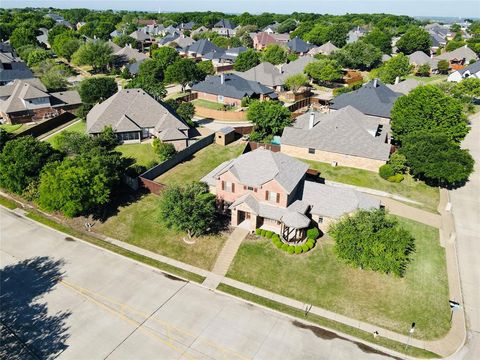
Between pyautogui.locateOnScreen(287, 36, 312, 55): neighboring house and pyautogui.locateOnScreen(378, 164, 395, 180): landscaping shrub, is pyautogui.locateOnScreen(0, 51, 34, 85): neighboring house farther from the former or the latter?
pyautogui.locateOnScreen(287, 36, 312, 55): neighboring house

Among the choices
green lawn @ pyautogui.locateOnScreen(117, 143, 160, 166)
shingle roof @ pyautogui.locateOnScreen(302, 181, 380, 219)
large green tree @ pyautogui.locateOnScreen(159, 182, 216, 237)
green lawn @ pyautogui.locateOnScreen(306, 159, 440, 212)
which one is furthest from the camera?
green lawn @ pyautogui.locateOnScreen(117, 143, 160, 166)

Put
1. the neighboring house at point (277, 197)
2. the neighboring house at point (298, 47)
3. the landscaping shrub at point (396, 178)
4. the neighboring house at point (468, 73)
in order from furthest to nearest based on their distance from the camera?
the neighboring house at point (298, 47), the neighboring house at point (468, 73), the landscaping shrub at point (396, 178), the neighboring house at point (277, 197)

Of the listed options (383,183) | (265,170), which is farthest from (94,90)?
(383,183)

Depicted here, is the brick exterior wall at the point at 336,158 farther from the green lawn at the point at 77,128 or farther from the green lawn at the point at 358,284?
the green lawn at the point at 77,128

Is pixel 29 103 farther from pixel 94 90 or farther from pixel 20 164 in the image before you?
pixel 20 164

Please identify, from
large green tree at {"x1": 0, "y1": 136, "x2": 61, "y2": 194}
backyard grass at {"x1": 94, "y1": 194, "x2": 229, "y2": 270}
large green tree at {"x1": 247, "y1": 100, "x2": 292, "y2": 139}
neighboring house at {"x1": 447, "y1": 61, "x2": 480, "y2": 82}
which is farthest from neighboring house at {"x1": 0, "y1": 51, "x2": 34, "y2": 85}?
neighboring house at {"x1": 447, "y1": 61, "x2": 480, "y2": 82}

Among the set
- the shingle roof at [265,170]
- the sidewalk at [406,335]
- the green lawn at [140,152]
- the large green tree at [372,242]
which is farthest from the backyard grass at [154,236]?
the large green tree at [372,242]
